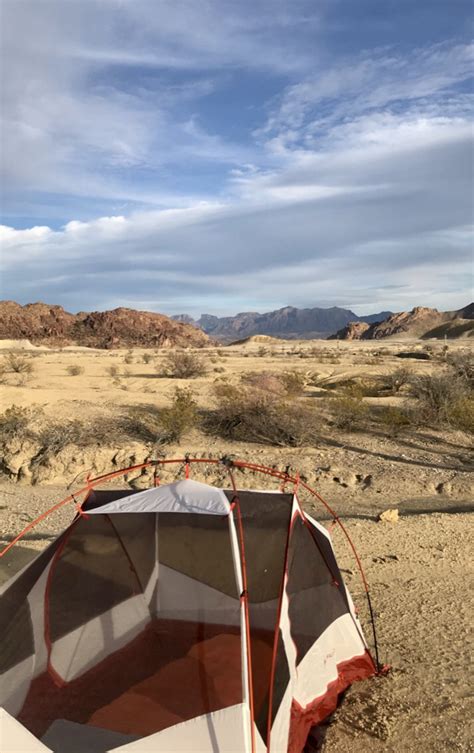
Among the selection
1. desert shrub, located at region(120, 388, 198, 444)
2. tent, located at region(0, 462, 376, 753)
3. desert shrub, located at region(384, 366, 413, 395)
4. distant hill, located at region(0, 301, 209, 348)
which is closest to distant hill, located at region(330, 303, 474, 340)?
distant hill, located at region(0, 301, 209, 348)

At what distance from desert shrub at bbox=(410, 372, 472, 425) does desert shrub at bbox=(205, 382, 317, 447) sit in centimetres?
318

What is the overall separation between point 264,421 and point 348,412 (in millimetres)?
2540

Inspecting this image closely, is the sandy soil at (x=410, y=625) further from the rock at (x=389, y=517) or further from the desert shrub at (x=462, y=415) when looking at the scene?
the desert shrub at (x=462, y=415)

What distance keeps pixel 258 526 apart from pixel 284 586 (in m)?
0.60

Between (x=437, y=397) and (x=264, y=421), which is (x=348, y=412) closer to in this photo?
(x=264, y=421)

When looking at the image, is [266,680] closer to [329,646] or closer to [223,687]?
[223,687]

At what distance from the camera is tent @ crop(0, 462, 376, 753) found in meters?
4.77

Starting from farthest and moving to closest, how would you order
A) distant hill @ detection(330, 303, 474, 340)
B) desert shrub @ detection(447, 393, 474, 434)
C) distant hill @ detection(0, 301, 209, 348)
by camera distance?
1. distant hill @ detection(330, 303, 474, 340)
2. distant hill @ detection(0, 301, 209, 348)
3. desert shrub @ detection(447, 393, 474, 434)

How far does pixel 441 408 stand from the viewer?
1697 cm

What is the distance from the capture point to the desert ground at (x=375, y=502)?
520cm

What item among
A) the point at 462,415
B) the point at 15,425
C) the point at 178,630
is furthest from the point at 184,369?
the point at 178,630

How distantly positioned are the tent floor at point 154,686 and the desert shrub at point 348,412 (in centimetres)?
1136

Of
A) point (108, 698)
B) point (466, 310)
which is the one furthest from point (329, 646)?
point (466, 310)

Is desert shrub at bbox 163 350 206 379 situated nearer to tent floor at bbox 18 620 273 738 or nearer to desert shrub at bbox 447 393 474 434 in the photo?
desert shrub at bbox 447 393 474 434
